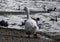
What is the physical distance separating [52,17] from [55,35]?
1.68 metres

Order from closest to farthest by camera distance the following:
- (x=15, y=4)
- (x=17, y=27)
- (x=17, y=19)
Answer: (x=17, y=27) < (x=17, y=19) < (x=15, y=4)

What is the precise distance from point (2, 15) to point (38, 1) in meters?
2.39

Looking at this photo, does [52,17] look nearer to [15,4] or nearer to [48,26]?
[48,26]

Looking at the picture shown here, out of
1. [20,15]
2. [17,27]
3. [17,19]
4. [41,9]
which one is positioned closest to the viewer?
[17,27]

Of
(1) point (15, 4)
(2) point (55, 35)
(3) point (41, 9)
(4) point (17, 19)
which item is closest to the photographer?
(2) point (55, 35)

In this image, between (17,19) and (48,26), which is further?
(17,19)

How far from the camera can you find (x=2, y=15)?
789 cm

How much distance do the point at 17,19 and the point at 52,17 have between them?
3.56ft

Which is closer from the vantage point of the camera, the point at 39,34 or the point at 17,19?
the point at 39,34

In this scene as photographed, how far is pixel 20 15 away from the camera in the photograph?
7789 mm

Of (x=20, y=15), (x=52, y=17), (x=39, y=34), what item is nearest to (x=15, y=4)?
(x=20, y=15)

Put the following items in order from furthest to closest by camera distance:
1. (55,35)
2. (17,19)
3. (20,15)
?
(20,15) < (17,19) < (55,35)

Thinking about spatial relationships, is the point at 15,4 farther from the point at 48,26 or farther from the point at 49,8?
the point at 48,26

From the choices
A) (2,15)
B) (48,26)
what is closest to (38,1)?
(2,15)
